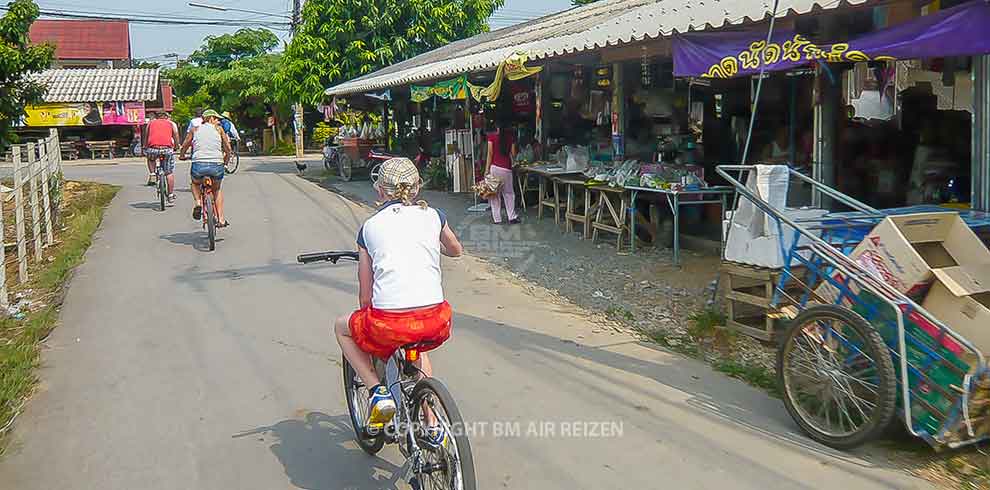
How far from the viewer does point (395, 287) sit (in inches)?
158

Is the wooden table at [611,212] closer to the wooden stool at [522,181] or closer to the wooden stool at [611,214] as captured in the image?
the wooden stool at [611,214]

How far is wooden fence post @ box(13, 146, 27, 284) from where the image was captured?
913cm

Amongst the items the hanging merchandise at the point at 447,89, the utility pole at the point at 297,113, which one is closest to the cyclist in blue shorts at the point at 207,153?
the hanging merchandise at the point at 447,89

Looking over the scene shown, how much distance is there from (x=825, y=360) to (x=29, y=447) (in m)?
4.25

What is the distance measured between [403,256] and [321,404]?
183cm

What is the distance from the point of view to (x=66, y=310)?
8.10 m

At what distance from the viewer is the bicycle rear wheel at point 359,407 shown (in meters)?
4.62

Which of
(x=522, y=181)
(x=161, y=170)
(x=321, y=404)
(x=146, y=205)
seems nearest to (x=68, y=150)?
(x=146, y=205)

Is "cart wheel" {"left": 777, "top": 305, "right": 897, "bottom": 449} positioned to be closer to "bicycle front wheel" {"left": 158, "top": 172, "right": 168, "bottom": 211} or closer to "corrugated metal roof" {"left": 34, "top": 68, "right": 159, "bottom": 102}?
"bicycle front wheel" {"left": 158, "top": 172, "right": 168, "bottom": 211}

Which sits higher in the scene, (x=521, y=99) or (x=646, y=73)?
(x=646, y=73)

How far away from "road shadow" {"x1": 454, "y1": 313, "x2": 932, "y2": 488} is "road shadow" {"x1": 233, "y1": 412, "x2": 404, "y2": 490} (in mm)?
1578

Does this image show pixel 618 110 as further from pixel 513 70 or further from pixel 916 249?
pixel 916 249

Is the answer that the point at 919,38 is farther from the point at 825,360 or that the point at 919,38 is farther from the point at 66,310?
the point at 66,310

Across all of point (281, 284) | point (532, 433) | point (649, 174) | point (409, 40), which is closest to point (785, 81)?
point (649, 174)
